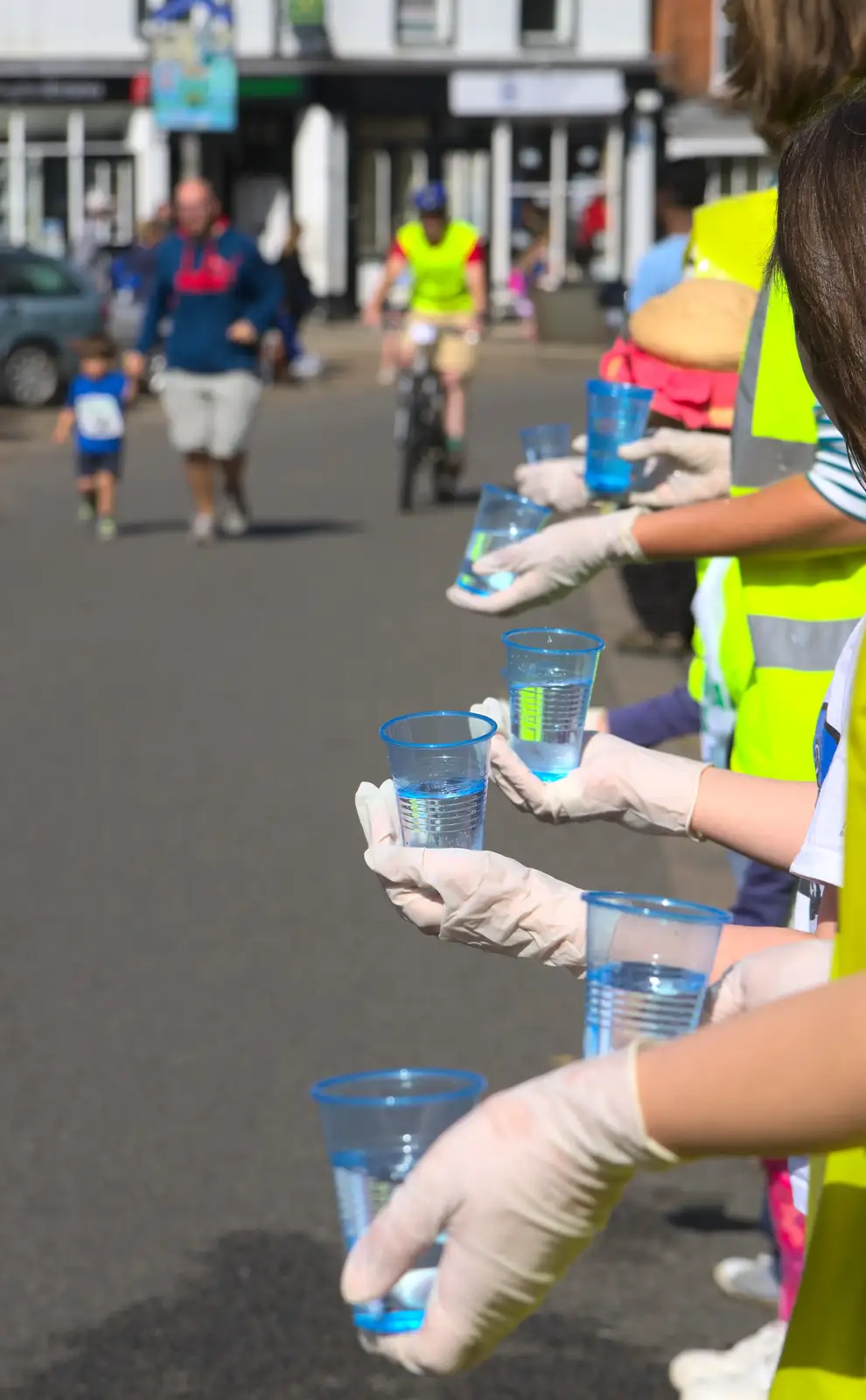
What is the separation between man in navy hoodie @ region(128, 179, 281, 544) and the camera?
43.3 feet

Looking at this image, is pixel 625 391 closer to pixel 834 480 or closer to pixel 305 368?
pixel 834 480

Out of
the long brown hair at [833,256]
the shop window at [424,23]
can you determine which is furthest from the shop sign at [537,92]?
the long brown hair at [833,256]

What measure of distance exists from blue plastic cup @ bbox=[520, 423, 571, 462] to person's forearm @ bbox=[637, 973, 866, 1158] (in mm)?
2817

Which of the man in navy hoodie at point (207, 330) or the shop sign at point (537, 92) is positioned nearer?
the man in navy hoodie at point (207, 330)

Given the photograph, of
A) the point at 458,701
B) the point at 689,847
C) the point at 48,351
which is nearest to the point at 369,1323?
the point at 689,847

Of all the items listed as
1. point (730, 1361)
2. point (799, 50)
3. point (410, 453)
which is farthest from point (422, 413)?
point (799, 50)

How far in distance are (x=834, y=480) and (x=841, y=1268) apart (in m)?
1.37

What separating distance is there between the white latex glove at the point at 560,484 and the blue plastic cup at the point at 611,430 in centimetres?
3

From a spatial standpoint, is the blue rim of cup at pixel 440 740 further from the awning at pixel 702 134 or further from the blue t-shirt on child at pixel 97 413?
the awning at pixel 702 134

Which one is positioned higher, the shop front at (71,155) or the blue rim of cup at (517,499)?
the blue rim of cup at (517,499)

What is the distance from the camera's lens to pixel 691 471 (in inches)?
147

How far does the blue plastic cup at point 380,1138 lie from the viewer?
1.67 meters

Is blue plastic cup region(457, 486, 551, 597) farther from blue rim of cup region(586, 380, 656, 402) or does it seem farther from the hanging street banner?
the hanging street banner

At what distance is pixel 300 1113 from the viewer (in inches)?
187
